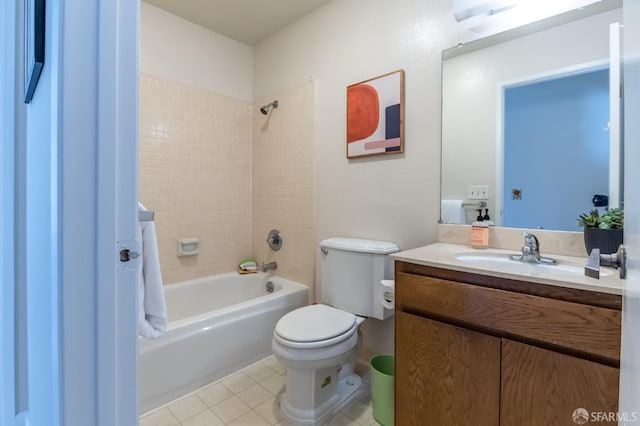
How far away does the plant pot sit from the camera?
105 cm

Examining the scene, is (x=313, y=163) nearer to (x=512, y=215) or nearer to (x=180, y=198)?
(x=180, y=198)

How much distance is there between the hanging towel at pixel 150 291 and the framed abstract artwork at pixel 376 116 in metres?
1.34

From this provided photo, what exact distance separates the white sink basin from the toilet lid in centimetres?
64

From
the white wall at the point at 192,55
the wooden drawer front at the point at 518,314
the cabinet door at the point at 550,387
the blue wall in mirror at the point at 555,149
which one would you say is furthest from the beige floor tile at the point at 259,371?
the white wall at the point at 192,55

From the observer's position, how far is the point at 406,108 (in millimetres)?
1729

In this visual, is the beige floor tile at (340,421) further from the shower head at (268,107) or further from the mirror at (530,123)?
the shower head at (268,107)

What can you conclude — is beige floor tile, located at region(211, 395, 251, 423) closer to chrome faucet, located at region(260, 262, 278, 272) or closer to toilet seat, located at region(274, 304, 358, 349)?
toilet seat, located at region(274, 304, 358, 349)

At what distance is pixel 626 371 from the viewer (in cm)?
40

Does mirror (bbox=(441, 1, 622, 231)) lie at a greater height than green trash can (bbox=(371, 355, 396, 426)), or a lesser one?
greater

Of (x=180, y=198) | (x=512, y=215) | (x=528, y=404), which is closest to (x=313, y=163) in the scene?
(x=180, y=198)

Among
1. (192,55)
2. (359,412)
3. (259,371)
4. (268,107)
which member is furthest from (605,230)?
(192,55)

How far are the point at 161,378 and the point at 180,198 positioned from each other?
1227 mm

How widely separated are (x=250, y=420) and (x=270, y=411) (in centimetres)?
11

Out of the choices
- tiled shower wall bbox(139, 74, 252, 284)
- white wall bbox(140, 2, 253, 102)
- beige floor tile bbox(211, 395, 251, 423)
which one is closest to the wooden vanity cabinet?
beige floor tile bbox(211, 395, 251, 423)
